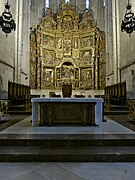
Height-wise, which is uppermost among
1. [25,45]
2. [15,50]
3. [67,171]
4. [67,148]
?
[25,45]

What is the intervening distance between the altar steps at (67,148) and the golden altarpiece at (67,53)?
1298 centimetres

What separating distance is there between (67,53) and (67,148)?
48.2 feet

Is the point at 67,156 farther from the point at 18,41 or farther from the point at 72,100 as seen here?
the point at 18,41

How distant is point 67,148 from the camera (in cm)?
378

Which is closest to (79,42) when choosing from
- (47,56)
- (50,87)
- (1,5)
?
(47,56)

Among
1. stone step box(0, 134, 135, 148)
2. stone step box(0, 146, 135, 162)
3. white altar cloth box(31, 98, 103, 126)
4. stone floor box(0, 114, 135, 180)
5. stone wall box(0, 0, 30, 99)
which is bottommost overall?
stone floor box(0, 114, 135, 180)

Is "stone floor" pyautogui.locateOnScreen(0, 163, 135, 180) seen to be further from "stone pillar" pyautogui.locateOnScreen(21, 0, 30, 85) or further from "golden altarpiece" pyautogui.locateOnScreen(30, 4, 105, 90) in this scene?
"golden altarpiece" pyautogui.locateOnScreen(30, 4, 105, 90)

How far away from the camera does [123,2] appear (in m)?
12.8

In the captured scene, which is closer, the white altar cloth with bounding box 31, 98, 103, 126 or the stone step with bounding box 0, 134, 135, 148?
the stone step with bounding box 0, 134, 135, 148

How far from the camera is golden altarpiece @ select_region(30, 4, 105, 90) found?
1705cm

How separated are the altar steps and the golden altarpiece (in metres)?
13.0

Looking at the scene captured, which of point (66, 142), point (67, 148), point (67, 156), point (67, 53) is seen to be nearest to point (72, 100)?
point (66, 142)

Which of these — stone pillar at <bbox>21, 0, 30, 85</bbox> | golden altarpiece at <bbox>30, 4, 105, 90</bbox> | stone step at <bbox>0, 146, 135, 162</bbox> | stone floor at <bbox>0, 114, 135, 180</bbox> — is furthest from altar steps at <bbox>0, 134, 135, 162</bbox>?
golden altarpiece at <bbox>30, 4, 105, 90</bbox>

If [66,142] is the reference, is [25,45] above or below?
above
